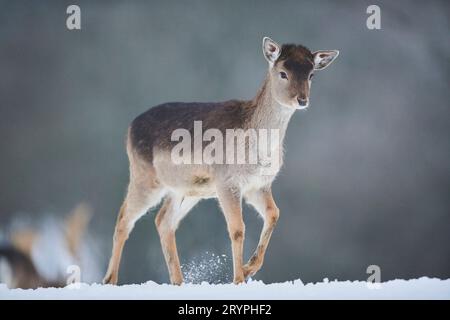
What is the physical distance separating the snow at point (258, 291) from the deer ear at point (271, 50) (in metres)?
3.68

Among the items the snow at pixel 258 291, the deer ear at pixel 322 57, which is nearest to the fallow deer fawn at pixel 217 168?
the deer ear at pixel 322 57

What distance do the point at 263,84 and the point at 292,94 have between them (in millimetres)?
1049

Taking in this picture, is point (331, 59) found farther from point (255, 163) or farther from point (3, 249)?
point (3, 249)

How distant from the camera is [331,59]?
43.3ft

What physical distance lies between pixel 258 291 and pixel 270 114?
334cm

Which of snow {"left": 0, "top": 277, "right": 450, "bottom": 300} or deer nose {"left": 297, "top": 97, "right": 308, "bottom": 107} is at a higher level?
deer nose {"left": 297, "top": 97, "right": 308, "bottom": 107}

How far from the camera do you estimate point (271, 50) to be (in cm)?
1292

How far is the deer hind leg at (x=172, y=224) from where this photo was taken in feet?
45.6

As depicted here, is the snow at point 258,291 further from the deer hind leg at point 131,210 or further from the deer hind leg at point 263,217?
the deer hind leg at point 131,210

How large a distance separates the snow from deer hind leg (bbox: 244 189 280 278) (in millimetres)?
1021

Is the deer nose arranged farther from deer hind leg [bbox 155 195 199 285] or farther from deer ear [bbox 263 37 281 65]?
deer hind leg [bbox 155 195 199 285]

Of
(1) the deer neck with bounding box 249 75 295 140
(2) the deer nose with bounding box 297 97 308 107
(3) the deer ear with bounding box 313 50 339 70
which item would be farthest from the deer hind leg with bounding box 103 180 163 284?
(3) the deer ear with bounding box 313 50 339 70

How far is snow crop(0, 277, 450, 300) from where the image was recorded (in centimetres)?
1037

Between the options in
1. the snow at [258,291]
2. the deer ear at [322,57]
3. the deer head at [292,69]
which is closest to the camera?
the snow at [258,291]
